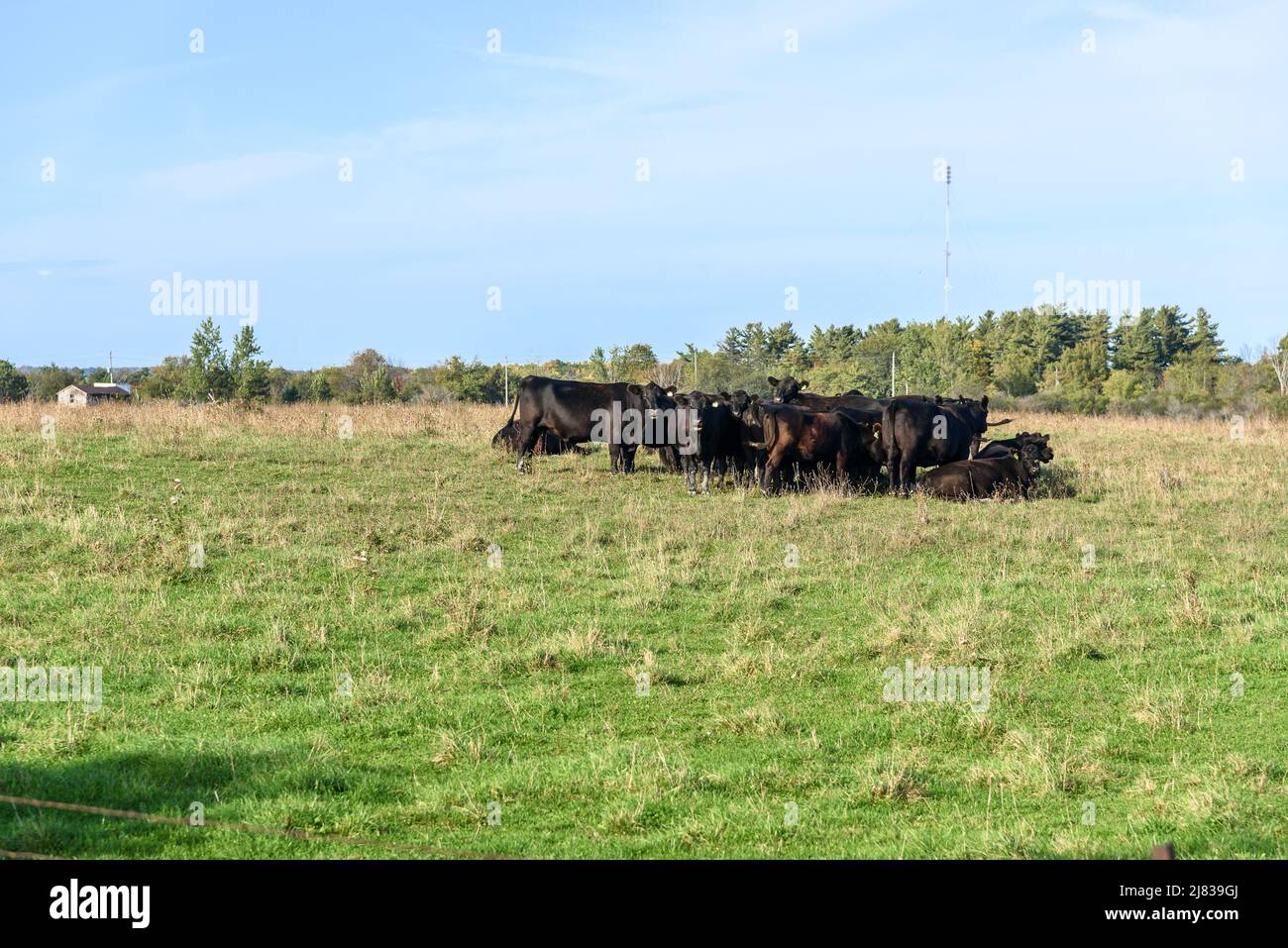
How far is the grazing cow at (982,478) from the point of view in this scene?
19547 mm

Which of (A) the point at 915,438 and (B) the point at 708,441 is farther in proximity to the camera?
(B) the point at 708,441

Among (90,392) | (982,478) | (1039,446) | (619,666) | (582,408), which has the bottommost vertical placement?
(619,666)

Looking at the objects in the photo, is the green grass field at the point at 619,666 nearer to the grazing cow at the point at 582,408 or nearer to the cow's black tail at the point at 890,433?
the cow's black tail at the point at 890,433

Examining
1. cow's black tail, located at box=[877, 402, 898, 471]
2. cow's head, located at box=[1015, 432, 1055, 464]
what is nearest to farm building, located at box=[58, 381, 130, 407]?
cow's black tail, located at box=[877, 402, 898, 471]

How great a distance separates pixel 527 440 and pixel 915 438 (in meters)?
6.67

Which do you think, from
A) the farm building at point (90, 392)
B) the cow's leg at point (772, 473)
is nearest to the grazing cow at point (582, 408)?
the cow's leg at point (772, 473)

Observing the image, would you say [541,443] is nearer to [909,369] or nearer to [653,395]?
[653,395]

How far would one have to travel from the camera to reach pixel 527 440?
21719 millimetres

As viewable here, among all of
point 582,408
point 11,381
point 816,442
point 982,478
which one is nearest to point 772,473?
point 816,442

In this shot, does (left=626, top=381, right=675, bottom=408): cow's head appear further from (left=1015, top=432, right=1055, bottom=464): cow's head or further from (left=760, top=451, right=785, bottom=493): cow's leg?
(left=1015, top=432, right=1055, bottom=464): cow's head

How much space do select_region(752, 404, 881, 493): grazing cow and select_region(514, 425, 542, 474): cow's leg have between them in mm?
3899

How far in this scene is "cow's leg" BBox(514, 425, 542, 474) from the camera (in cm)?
2141
